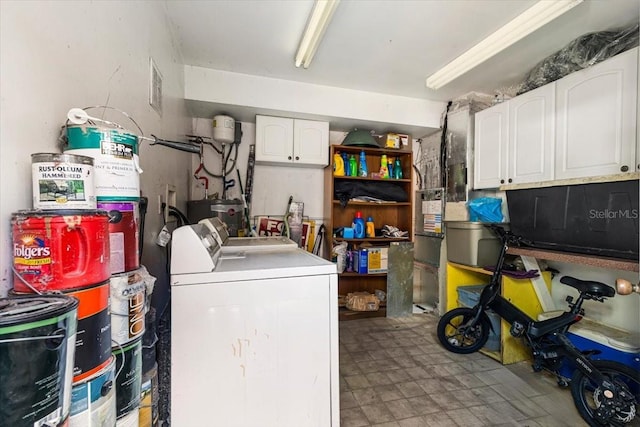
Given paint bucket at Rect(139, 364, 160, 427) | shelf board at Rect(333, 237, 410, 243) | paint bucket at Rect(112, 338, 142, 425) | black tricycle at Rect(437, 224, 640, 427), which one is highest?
shelf board at Rect(333, 237, 410, 243)

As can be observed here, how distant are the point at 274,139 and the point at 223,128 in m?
0.53

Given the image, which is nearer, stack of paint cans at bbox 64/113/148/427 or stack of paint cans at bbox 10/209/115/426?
stack of paint cans at bbox 10/209/115/426

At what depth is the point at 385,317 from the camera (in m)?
3.25

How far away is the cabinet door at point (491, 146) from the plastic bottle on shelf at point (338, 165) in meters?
1.40

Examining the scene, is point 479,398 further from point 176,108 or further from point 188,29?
point 188,29

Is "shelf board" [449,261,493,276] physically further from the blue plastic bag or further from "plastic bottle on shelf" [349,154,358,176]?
"plastic bottle on shelf" [349,154,358,176]

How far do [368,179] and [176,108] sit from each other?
213cm

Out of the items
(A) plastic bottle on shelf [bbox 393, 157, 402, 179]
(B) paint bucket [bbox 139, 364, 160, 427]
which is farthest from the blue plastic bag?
(B) paint bucket [bbox 139, 364, 160, 427]

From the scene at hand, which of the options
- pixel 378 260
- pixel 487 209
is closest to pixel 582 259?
pixel 487 209

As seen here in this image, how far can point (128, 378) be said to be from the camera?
712 mm

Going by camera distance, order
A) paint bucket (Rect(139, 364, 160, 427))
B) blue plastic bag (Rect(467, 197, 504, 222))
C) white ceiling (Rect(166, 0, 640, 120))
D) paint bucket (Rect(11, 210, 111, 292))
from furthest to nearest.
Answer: blue plastic bag (Rect(467, 197, 504, 222)) → white ceiling (Rect(166, 0, 640, 120)) → paint bucket (Rect(139, 364, 160, 427)) → paint bucket (Rect(11, 210, 111, 292))

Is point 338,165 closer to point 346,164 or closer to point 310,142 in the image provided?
point 346,164

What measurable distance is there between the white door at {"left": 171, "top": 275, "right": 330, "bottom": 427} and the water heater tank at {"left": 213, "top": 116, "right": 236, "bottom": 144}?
2.24 meters

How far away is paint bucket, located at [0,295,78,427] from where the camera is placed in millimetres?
376
